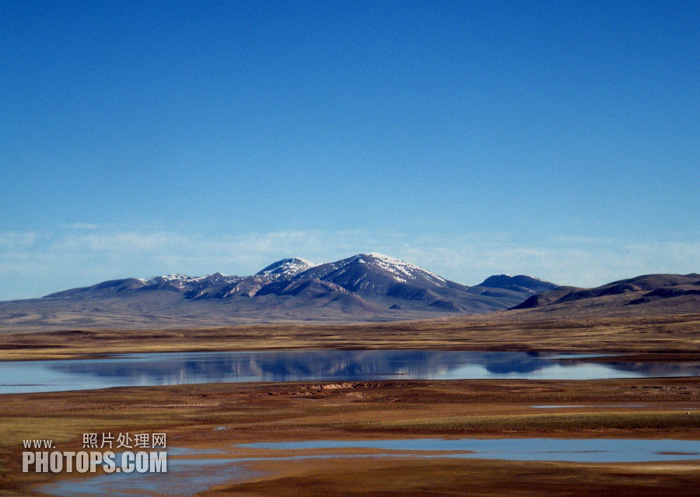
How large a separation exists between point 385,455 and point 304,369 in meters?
46.3

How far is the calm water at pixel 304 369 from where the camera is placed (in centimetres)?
6356

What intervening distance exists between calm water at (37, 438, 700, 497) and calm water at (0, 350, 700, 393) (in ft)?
96.8

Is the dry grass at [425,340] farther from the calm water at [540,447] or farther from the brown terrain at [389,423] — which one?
the calm water at [540,447]

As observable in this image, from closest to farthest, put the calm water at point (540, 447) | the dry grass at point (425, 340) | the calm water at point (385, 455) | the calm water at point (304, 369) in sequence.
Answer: the calm water at point (385, 455) < the calm water at point (540, 447) < the calm water at point (304, 369) < the dry grass at point (425, 340)

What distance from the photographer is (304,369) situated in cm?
7581

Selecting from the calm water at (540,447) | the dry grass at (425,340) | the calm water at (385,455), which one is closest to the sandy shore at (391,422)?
the calm water at (385,455)

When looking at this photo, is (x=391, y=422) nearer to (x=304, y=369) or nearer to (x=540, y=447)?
(x=540, y=447)

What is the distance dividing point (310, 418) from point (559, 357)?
178ft

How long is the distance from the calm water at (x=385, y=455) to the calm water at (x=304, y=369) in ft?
96.8

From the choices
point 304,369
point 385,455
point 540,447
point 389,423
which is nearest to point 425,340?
point 304,369

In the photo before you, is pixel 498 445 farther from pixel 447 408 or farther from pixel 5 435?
pixel 5 435

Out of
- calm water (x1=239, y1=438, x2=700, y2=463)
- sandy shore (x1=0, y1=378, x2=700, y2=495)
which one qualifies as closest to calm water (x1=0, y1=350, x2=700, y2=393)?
sandy shore (x1=0, y1=378, x2=700, y2=495)

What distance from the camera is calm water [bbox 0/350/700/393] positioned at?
63562 mm

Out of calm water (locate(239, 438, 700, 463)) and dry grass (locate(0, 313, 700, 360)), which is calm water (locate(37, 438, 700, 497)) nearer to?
calm water (locate(239, 438, 700, 463))
